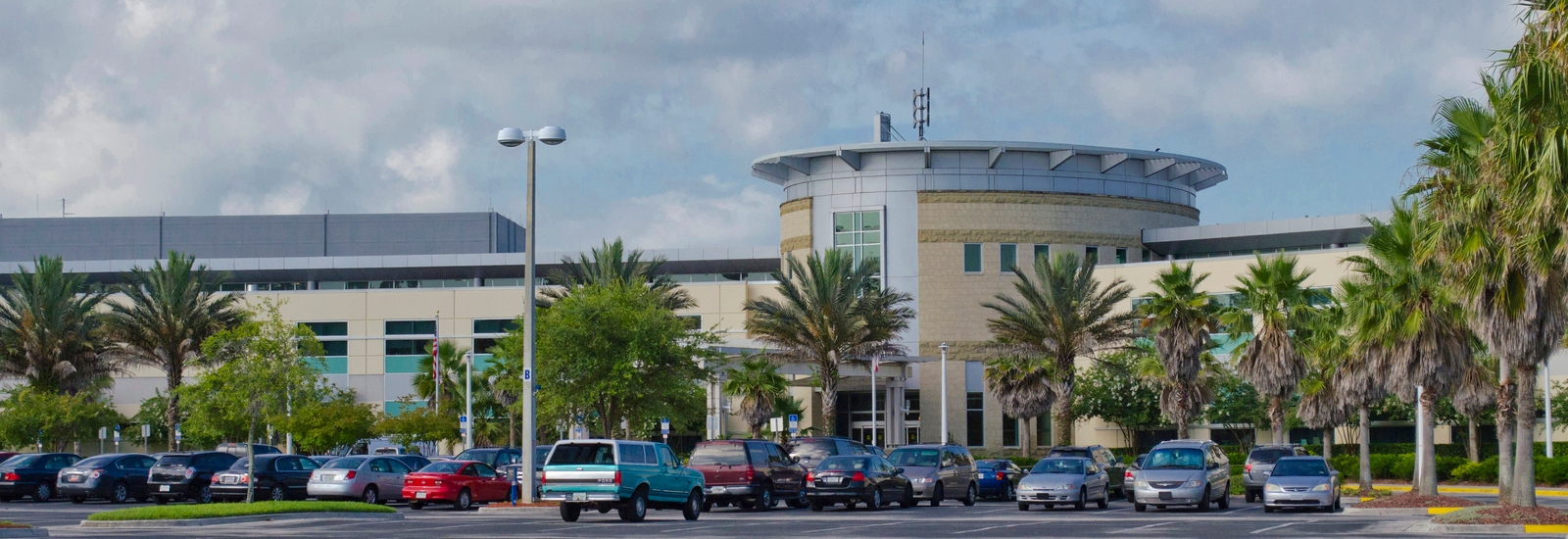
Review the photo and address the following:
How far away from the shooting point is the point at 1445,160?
27047 millimetres

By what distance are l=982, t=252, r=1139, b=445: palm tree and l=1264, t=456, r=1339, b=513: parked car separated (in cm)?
2180

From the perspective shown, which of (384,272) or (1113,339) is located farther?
(384,272)

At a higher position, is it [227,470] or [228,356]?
[228,356]

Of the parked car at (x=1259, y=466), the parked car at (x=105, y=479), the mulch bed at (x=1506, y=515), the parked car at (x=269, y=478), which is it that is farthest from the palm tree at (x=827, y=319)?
the mulch bed at (x=1506, y=515)

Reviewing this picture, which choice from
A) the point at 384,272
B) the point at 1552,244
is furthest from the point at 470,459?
the point at 384,272

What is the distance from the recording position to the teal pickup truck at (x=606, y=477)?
2795 cm

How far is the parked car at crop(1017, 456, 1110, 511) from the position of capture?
33.9m

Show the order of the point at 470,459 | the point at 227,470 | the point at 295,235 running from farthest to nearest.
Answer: the point at 295,235, the point at 470,459, the point at 227,470

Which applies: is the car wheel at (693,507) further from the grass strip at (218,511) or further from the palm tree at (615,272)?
the palm tree at (615,272)

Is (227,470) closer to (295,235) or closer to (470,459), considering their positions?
(470,459)

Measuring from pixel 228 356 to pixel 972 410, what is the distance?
37.9 metres

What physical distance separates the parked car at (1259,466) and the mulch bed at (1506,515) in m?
12.4

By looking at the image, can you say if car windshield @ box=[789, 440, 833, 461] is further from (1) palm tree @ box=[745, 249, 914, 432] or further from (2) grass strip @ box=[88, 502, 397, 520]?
(1) palm tree @ box=[745, 249, 914, 432]

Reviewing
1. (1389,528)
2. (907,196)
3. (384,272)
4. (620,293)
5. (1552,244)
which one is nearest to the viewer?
(1552,244)
